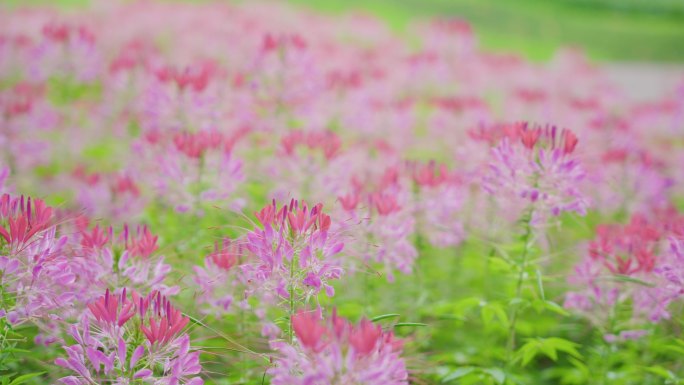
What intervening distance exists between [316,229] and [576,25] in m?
16.6

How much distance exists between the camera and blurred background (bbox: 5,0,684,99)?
13.1m

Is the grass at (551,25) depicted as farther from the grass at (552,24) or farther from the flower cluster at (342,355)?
the flower cluster at (342,355)

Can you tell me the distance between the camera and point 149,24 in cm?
752

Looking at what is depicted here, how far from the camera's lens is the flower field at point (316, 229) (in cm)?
177

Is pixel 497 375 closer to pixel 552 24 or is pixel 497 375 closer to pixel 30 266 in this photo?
pixel 30 266

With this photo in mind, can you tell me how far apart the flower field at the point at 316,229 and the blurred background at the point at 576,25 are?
714cm

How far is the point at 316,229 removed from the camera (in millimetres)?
1812

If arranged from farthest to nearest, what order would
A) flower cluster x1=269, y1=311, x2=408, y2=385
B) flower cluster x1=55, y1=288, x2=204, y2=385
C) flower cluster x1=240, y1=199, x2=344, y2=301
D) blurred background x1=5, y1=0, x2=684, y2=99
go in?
blurred background x1=5, y1=0, x2=684, y2=99 → flower cluster x1=240, y1=199, x2=344, y2=301 → flower cluster x1=55, y1=288, x2=204, y2=385 → flower cluster x1=269, y1=311, x2=408, y2=385

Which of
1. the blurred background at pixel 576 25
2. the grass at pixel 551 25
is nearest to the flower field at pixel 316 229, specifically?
the blurred background at pixel 576 25

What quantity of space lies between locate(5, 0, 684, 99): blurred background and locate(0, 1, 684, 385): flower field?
7.14 meters

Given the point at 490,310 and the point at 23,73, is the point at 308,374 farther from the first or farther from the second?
the point at 23,73

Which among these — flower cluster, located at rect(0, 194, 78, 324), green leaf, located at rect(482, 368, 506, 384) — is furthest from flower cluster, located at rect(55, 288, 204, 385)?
green leaf, located at rect(482, 368, 506, 384)

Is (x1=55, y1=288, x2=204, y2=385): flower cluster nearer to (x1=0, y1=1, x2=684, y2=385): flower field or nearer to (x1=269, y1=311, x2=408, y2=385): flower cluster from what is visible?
(x1=0, y1=1, x2=684, y2=385): flower field

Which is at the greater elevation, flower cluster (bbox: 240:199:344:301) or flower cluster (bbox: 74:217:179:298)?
flower cluster (bbox: 240:199:344:301)
